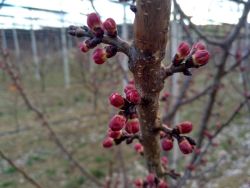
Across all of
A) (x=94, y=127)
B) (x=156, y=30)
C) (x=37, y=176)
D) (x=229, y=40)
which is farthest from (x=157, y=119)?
(x=94, y=127)

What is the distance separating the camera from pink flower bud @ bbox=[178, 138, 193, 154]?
674 mm

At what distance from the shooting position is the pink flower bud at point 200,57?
600 mm

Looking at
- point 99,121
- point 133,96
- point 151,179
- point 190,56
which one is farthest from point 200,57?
point 99,121

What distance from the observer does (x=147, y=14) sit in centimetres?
54

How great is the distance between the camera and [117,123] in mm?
599

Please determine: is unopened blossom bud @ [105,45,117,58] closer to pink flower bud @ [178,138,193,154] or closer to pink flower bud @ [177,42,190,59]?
Answer: pink flower bud @ [177,42,190,59]

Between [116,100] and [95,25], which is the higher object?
[95,25]

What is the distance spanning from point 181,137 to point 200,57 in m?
0.18

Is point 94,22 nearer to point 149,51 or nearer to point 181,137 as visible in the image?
point 149,51

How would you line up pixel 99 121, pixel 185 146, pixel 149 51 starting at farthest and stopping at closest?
pixel 99 121 → pixel 185 146 → pixel 149 51

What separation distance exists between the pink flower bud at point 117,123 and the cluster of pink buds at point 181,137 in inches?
5.5

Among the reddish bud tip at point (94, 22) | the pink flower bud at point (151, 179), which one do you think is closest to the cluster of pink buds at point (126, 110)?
the reddish bud tip at point (94, 22)

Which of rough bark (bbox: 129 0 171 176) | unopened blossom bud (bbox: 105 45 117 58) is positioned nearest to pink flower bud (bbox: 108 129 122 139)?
rough bark (bbox: 129 0 171 176)

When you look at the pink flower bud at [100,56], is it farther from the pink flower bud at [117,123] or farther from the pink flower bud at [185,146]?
the pink flower bud at [185,146]
